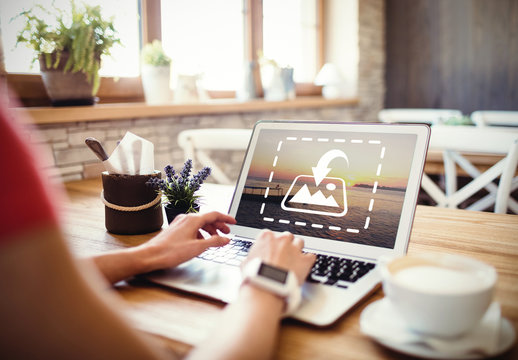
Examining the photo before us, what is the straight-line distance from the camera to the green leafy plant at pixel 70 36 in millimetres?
1871

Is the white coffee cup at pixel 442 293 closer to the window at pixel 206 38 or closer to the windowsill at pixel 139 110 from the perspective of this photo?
the windowsill at pixel 139 110

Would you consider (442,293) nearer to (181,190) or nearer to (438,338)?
(438,338)

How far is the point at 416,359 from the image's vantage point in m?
0.51

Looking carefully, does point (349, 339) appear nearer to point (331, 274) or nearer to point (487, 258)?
point (331, 274)

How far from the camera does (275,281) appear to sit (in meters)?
0.58

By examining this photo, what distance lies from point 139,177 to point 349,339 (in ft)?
1.99

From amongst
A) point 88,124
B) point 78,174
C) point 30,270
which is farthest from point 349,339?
point 88,124

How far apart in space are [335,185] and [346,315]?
34 cm

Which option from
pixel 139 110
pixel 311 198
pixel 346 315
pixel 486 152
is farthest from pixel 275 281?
pixel 139 110

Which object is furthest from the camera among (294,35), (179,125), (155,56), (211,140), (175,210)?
(294,35)

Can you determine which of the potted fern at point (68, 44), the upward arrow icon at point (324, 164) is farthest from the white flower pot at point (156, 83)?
the upward arrow icon at point (324, 164)

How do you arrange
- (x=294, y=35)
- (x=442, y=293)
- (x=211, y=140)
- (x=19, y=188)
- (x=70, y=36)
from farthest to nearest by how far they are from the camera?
(x=294, y=35), (x=211, y=140), (x=70, y=36), (x=442, y=293), (x=19, y=188)

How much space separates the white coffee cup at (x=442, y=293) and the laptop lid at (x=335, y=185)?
0.81 ft

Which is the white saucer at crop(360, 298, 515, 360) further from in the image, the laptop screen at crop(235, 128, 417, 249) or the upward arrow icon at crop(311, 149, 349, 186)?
the upward arrow icon at crop(311, 149, 349, 186)
